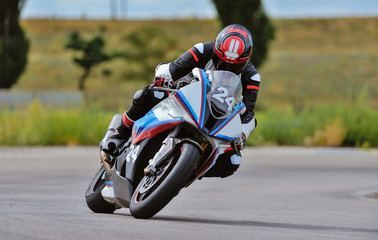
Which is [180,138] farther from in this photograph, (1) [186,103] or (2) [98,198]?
(2) [98,198]

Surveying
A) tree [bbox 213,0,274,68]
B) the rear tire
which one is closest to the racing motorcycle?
the rear tire

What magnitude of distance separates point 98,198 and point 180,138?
5.43 feet

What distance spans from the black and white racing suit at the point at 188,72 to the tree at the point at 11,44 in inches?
1205

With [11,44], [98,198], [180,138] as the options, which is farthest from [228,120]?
[11,44]

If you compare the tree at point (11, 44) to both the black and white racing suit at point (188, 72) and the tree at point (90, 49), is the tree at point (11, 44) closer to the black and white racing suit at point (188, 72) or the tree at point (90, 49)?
the tree at point (90, 49)

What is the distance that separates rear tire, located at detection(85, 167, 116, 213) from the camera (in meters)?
8.64

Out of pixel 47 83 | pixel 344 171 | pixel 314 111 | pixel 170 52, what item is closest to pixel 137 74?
pixel 170 52

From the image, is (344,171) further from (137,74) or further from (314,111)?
(137,74)

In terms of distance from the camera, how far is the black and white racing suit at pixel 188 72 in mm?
7832

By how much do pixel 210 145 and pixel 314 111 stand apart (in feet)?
68.0

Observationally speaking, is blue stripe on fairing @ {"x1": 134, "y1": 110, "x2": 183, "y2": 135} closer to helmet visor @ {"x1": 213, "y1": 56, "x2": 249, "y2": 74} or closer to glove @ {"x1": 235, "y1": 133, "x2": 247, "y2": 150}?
glove @ {"x1": 235, "y1": 133, "x2": 247, "y2": 150}

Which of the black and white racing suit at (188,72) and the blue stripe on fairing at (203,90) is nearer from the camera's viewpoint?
the blue stripe on fairing at (203,90)

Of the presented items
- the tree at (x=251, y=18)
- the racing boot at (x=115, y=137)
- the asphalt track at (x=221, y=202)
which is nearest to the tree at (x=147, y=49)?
the tree at (x=251, y=18)

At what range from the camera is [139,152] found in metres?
7.63
